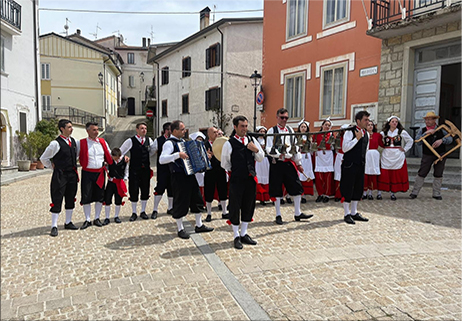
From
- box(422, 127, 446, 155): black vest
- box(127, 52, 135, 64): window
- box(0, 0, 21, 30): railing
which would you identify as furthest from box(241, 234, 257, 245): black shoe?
box(127, 52, 135, 64): window

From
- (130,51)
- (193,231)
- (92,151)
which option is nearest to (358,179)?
(193,231)

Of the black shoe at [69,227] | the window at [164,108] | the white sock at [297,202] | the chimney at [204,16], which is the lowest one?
the black shoe at [69,227]

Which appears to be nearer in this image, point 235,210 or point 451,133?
point 235,210

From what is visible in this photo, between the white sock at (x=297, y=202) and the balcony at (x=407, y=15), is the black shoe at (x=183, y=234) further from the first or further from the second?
the balcony at (x=407, y=15)

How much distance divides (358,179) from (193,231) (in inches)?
124

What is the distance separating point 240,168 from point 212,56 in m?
18.8

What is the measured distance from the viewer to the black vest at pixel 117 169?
6.15 meters

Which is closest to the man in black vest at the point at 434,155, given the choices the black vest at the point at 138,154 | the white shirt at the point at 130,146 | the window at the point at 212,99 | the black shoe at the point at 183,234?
the black shoe at the point at 183,234

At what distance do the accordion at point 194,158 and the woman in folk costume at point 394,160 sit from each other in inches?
203

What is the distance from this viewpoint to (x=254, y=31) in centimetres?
2114

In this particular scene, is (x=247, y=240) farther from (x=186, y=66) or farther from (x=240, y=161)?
(x=186, y=66)

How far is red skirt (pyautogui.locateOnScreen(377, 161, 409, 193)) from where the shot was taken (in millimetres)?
8039

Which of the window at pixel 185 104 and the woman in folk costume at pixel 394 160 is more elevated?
the window at pixel 185 104

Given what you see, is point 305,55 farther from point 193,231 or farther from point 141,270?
point 141,270
